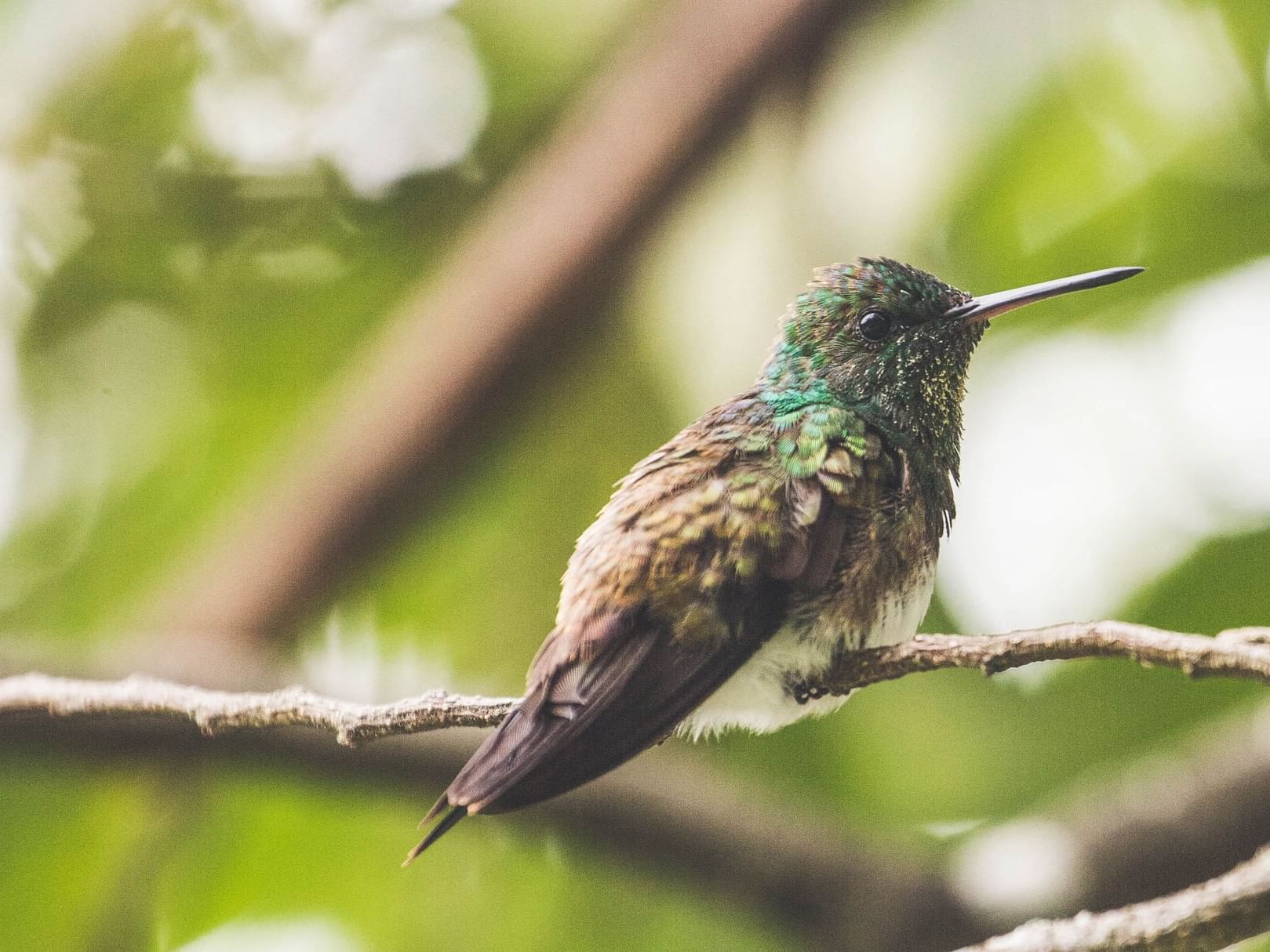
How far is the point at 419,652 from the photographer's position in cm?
456

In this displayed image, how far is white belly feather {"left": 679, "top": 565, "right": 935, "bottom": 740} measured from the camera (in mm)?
2246

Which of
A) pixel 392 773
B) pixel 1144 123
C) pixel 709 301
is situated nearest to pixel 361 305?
pixel 709 301

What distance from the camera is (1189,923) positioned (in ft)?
4.66

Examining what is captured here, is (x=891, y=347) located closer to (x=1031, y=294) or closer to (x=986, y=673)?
(x=1031, y=294)

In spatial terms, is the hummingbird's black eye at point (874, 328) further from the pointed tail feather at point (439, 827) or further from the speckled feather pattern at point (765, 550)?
the pointed tail feather at point (439, 827)

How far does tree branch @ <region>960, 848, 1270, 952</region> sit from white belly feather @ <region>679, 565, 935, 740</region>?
73 cm

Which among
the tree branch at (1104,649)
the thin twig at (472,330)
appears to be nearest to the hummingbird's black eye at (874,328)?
the tree branch at (1104,649)

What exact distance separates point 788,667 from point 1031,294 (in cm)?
75

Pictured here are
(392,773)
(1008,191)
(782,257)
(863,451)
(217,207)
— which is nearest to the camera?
(863,451)

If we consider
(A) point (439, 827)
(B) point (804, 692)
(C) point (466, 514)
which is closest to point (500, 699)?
(A) point (439, 827)

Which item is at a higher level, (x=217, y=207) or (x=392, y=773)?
(x=217, y=207)

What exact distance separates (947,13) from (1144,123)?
0.83 m

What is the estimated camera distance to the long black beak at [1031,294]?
2.00m

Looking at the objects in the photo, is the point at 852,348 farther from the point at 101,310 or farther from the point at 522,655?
the point at 101,310
